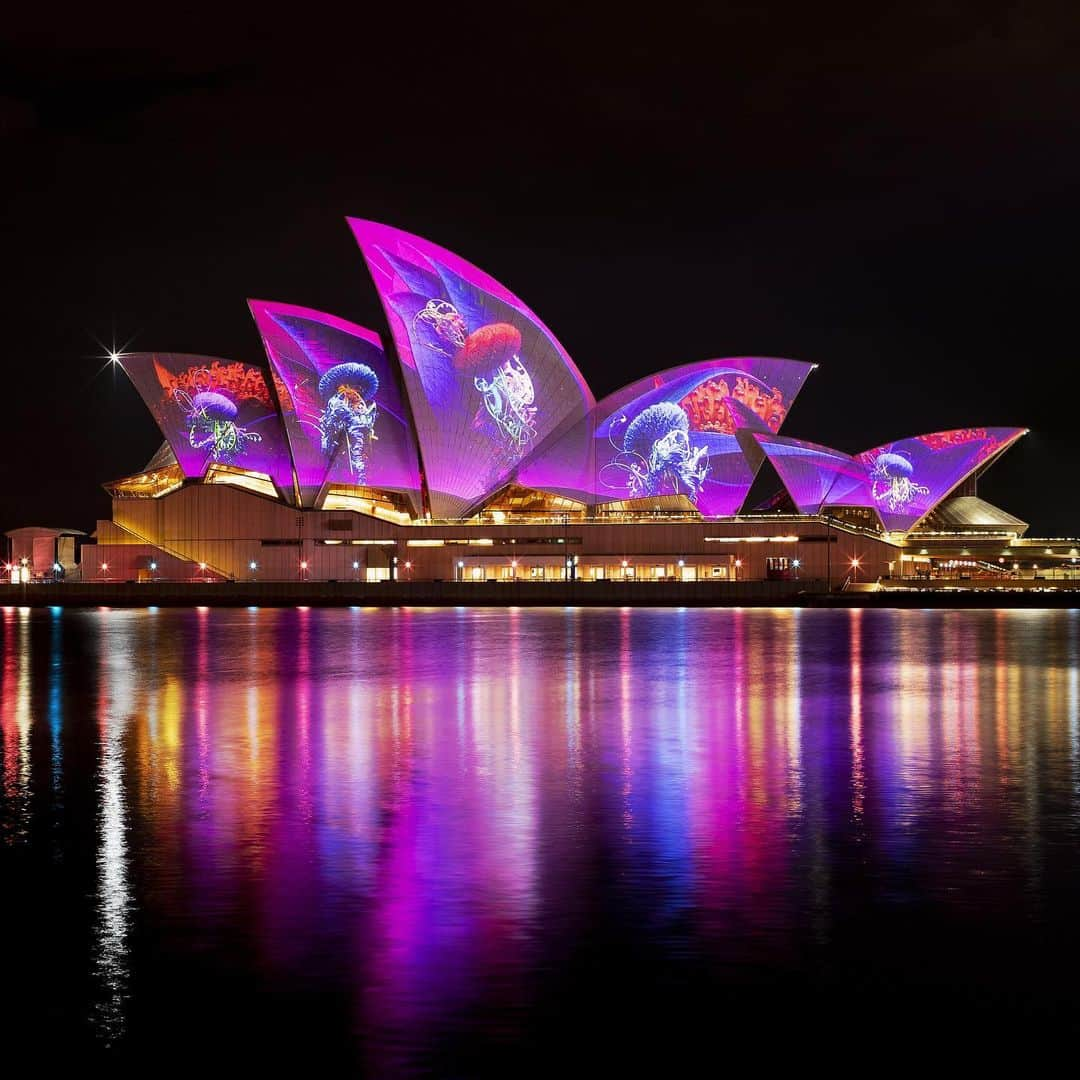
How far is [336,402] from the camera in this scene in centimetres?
6253

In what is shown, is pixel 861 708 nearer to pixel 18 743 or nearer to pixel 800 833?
pixel 800 833

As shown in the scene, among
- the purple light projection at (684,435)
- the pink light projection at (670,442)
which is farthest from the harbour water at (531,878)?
the purple light projection at (684,435)

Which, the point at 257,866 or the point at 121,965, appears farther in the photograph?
the point at 257,866

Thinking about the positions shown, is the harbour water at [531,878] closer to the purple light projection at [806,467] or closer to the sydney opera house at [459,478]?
the sydney opera house at [459,478]

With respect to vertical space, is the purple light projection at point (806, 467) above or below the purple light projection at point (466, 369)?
below

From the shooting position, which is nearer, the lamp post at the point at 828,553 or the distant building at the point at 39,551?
the lamp post at the point at 828,553

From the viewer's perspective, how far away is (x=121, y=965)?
7.06 m

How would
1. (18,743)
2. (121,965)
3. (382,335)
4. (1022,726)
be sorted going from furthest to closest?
1. (382,335)
2. (1022,726)
3. (18,743)
4. (121,965)

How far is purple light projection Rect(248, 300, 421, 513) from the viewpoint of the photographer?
202 ft

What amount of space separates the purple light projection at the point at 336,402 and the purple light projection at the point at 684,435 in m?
9.27

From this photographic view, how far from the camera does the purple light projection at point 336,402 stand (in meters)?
61.7

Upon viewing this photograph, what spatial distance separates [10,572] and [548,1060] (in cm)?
7490

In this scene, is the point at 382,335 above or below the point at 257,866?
above

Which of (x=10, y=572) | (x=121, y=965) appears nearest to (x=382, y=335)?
(x=10, y=572)
